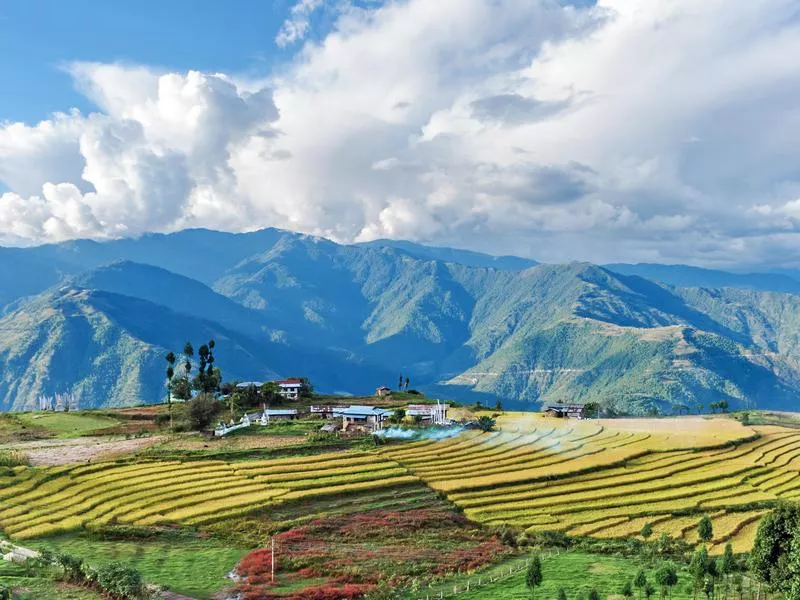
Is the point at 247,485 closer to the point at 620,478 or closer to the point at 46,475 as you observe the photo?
the point at 46,475

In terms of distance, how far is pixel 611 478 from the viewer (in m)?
88.2

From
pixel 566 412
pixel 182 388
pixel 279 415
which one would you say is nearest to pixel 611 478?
pixel 279 415

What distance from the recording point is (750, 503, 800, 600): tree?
47125 millimetres

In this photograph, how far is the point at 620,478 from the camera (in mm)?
88250

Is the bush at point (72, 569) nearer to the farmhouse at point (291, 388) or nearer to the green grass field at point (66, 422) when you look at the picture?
the green grass field at point (66, 422)

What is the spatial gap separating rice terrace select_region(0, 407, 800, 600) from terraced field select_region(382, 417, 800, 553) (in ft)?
1.03

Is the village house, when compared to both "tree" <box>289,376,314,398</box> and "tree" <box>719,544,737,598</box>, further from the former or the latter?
"tree" <box>719,544,737,598</box>

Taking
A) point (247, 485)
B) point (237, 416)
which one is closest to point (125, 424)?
point (237, 416)

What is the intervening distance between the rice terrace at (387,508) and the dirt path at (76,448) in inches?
88.5

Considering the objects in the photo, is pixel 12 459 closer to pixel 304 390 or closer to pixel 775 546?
pixel 304 390

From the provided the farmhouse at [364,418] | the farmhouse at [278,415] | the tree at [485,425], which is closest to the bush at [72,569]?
the farmhouse at [364,418]

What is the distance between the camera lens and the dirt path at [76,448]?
91500 mm

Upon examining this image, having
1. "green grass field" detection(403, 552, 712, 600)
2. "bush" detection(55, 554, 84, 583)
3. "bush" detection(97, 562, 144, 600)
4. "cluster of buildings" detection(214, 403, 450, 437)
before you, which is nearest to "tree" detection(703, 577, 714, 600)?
"green grass field" detection(403, 552, 712, 600)

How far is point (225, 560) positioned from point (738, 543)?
51.8 meters
